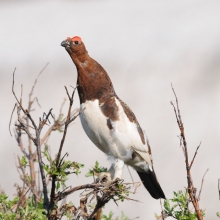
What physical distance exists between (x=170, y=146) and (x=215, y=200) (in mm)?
1496

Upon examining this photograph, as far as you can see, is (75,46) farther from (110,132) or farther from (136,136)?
(136,136)

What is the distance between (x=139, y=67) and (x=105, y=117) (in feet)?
26.6

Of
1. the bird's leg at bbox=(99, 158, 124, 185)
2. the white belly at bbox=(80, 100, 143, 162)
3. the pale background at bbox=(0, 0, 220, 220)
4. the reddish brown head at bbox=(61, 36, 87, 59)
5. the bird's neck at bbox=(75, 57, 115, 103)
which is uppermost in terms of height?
the pale background at bbox=(0, 0, 220, 220)

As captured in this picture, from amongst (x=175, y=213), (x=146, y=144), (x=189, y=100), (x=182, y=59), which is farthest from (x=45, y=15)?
(x=175, y=213)

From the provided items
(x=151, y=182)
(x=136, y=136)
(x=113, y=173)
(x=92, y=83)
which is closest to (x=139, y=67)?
(x=151, y=182)

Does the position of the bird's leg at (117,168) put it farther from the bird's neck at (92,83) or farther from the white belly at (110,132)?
the bird's neck at (92,83)

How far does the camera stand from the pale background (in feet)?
35.8

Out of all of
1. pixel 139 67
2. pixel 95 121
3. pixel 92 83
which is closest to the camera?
pixel 95 121

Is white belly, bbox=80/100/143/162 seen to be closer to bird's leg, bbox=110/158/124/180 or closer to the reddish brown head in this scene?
bird's leg, bbox=110/158/124/180

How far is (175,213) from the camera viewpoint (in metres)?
4.05

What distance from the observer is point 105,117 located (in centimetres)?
521

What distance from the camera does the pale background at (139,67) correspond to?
1091cm

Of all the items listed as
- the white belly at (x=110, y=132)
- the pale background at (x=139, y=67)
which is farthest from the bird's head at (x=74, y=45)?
the pale background at (x=139, y=67)

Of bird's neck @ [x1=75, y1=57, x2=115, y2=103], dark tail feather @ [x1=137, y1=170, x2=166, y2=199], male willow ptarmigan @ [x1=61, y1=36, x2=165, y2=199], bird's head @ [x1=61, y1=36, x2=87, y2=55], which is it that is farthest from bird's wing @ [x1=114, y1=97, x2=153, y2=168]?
bird's head @ [x1=61, y1=36, x2=87, y2=55]
